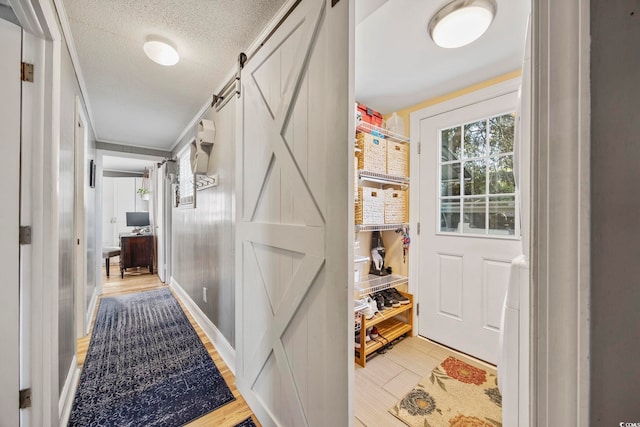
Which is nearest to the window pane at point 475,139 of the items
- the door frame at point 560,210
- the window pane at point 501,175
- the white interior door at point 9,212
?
the window pane at point 501,175

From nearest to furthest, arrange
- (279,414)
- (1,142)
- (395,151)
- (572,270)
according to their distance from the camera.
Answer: (572,270), (1,142), (279,414), (395,151)

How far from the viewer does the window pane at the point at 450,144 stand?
222cm

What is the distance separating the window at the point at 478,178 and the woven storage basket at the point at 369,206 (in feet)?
2.09

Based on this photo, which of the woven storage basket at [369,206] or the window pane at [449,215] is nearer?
the woven storage basket at [369,206]

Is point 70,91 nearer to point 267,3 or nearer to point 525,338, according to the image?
point 267,3

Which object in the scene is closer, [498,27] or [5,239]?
[5,239]

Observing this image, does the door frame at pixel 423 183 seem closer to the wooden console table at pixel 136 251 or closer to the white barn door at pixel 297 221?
the white barn door at pixel 297 221

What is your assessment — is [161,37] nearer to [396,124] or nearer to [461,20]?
[461,20]

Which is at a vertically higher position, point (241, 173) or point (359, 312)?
point (241, 173)

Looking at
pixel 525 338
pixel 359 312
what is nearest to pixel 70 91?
pixel 359 312

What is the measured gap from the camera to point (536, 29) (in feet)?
1.52

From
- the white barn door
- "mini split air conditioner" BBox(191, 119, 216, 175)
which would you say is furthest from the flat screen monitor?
the white barn door

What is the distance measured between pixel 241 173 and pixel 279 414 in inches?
55.7

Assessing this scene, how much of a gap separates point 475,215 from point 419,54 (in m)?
1.37
